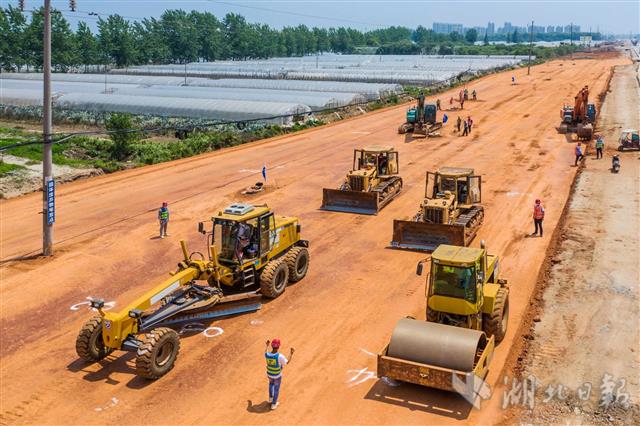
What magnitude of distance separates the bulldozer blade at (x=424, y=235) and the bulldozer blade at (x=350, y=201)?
453 centimetres

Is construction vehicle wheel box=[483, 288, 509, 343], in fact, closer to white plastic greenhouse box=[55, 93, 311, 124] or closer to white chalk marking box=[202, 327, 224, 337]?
white chalk marking box=[202, 327, 224, 337]

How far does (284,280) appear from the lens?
18203 millimetres

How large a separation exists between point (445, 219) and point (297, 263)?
21.6ft

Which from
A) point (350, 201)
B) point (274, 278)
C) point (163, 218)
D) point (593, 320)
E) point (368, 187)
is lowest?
point (593, 320)

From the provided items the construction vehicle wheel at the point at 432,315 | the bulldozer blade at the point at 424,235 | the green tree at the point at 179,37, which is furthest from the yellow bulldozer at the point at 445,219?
the green tree at the point at 179,37

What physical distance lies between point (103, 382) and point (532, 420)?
8944mm

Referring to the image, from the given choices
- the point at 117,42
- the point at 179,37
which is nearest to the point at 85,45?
the point at 117,42

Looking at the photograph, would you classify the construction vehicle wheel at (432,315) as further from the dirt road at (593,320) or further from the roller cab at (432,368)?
the dirt road at (593,320)

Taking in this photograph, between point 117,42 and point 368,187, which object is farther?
point 117,42

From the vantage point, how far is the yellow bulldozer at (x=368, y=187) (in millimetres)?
27797

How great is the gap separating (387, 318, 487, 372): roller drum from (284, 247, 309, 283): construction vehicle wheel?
619cm

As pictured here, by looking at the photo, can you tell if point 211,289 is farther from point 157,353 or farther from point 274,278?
point 157,353

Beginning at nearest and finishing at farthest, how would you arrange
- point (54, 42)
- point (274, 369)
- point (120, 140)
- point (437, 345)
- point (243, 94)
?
point (274, 369), point (437, 345), point (120, 140), point (243, 94), point (54, 42)

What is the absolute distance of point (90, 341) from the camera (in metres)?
14.0
